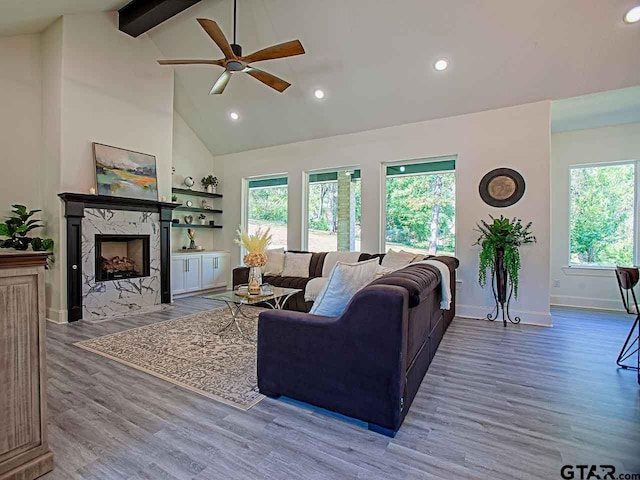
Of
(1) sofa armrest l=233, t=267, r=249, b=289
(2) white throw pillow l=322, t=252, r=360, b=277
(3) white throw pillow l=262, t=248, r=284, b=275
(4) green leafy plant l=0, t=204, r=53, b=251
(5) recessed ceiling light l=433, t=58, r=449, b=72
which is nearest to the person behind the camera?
(4) green leafy plant l=0, t=204, r=53, b=251

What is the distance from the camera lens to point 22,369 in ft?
5.01

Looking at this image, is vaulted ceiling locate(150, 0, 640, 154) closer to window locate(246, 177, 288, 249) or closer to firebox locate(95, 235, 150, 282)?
window locate(246, 177, 288, 249)

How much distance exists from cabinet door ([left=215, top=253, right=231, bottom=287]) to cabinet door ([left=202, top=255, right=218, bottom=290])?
0.08 m

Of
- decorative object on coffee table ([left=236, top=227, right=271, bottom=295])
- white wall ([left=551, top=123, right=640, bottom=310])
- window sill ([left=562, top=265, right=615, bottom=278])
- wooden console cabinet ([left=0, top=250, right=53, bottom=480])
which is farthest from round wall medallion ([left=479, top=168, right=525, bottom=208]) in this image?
wooden console cabinet ([left=0, top=250, right=53, bottom=480])

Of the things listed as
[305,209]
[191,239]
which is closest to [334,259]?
[305,209]

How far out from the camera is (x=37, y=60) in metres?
4.67

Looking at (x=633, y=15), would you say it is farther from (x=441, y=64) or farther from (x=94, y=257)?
(x=94, y=257)

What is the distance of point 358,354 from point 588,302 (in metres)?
5.41

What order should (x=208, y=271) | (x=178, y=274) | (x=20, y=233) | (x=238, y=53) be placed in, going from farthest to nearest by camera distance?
(x=208, y=271) → (x=178, y=274) → (x=20, y=233) → (x=238, y=53)

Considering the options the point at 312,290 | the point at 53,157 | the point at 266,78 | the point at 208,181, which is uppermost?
the point at 266,78

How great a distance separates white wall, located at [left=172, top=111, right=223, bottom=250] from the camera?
22.0 feet

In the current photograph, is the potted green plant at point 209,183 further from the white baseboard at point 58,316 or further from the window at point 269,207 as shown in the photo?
the white baseboard at point 58,316

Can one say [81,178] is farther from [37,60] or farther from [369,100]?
[369,100]

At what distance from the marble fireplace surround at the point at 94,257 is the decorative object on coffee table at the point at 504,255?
198 inches
